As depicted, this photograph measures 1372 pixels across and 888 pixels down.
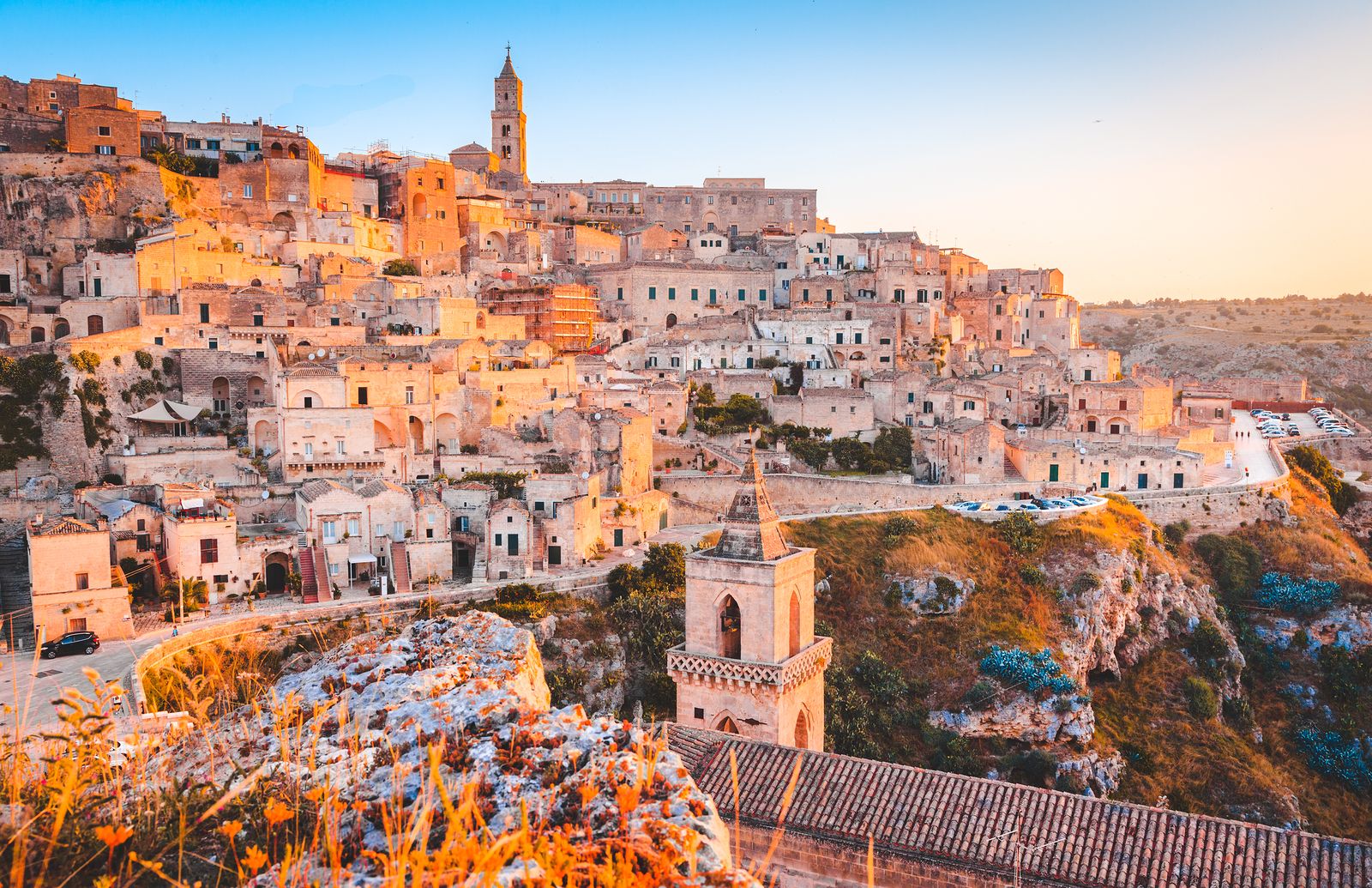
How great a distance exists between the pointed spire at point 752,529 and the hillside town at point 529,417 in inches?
2.8

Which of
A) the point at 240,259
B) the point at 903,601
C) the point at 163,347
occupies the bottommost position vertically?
the point at 903,601

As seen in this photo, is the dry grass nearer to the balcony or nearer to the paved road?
the balcony

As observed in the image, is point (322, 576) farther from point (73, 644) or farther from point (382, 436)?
point (382, 436)

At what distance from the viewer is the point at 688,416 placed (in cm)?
4303

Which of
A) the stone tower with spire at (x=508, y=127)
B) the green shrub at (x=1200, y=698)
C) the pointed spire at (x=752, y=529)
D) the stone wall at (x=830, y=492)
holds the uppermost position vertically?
the stone tower with spire at (x=508, y=127)

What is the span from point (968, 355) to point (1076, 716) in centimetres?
2637

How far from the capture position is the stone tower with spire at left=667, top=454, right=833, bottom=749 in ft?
53.3

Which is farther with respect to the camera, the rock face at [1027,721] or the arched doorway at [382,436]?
the arched doorway at [382,436]

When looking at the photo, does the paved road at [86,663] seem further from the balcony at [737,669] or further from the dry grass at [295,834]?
the dry grass at [295,834]

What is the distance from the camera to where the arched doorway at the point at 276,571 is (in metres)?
30.1

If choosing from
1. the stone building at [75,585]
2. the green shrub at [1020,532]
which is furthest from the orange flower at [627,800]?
the green shrub at [1020,532]

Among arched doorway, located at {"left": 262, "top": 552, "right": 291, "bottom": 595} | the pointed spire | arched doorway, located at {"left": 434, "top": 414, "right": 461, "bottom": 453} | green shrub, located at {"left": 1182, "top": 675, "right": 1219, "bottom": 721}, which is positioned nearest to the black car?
arched doorway, located at {"left": 262, "top": 552, "right": 291, "bottom": 595}

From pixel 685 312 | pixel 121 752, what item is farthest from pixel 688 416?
pixel 121 752

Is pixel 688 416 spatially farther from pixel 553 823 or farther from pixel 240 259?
pixel 553 823
